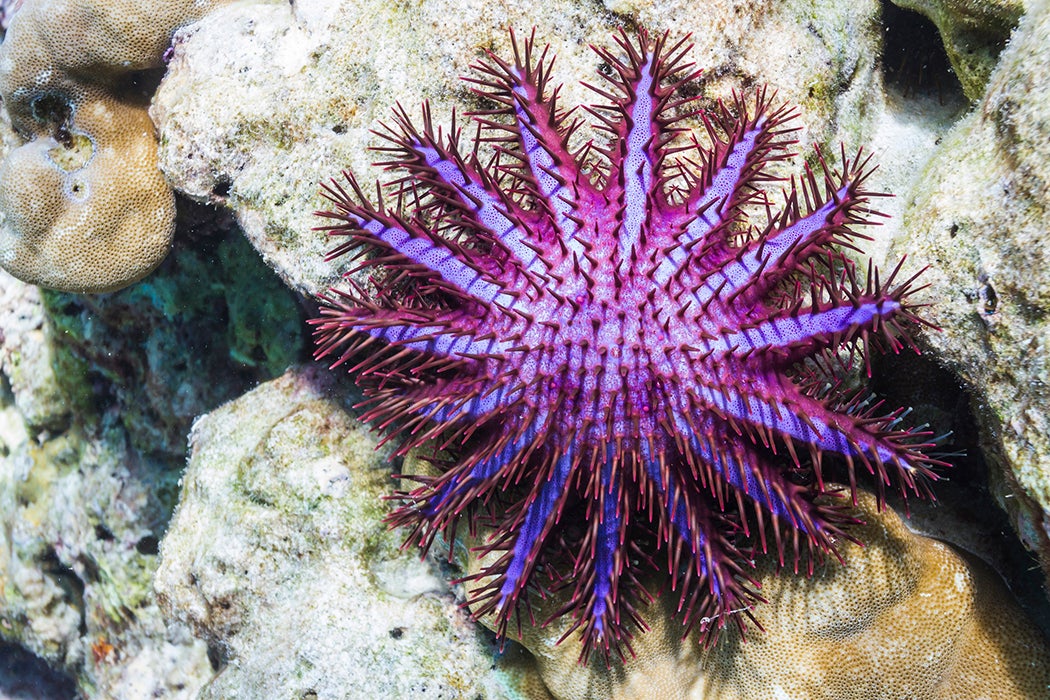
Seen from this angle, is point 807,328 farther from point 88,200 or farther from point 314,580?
point 88,200

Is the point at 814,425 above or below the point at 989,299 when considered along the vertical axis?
below

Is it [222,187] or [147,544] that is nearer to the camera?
[222,187]

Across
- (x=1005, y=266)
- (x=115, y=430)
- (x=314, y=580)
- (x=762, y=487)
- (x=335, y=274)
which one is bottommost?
(x=115, y=430)

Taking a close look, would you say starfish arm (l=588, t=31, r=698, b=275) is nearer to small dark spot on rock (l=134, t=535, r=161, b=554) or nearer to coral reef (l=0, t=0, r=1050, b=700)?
coral reef (l=0, t=0, r=1050, b=700)

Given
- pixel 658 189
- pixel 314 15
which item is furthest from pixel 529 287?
pixel 314 15

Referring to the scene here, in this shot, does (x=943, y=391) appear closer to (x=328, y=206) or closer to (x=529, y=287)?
(x=529, y=287)

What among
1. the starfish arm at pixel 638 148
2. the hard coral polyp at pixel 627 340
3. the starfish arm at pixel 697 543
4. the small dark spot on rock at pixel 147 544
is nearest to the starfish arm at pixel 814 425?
the hard coral polyp at pixel 627 340

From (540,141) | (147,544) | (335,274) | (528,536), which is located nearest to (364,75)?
(335,274)
